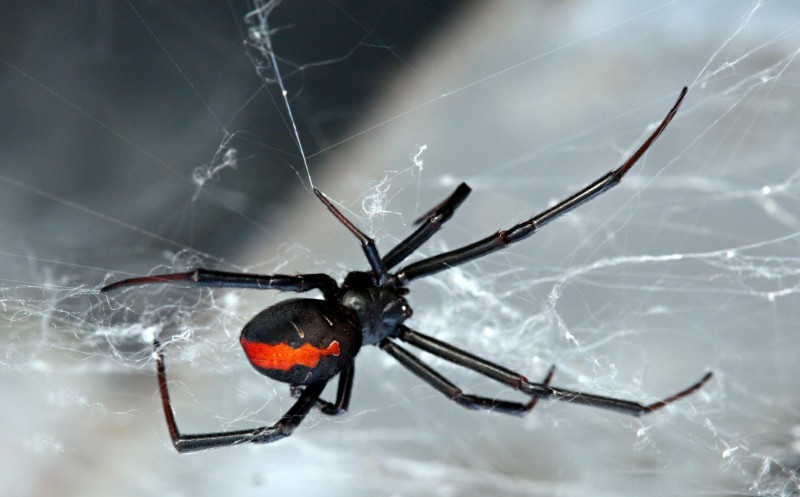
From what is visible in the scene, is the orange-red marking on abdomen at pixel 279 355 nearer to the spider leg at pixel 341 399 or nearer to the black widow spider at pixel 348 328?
the black widow spider at pixel 348 328

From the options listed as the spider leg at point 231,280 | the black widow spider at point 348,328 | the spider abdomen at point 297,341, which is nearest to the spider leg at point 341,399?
the black widow spider at point 348,328

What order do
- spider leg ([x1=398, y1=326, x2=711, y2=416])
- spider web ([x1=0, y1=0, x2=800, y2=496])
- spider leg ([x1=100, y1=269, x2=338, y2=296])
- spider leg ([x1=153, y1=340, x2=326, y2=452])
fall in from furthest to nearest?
spider web ([x1=0, y1=0, x2=800, y2=496])
spider leg ([x1=398, y1=326, x2=711, y2=416])
spider leg ([x1=153, y1=340, x2=326, y2=452])
spider leg ([x1=100, y1=269, x2=338, y2=296])

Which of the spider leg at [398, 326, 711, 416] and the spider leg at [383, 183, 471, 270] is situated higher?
the spider leg at [383, 183, 471, 270]

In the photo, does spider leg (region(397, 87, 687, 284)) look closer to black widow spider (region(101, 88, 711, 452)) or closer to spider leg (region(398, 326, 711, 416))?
black widow spider (region(101, 88, 711, 452))

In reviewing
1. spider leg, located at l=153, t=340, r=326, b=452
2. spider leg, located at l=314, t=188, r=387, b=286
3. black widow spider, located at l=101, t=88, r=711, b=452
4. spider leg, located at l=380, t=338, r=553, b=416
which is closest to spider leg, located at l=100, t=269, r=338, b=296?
black widow spider, located at l=101, t=88, r=711, b=452

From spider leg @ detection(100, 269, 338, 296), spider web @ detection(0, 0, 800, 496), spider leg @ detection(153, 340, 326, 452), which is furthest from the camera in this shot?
spider web @ detection(0, 0, 800, 496)

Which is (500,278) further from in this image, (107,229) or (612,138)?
(107,229)

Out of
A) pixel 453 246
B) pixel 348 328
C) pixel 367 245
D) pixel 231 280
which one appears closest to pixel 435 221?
pixel 367 245

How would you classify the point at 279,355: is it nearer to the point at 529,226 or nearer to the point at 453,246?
the point at 529,226
